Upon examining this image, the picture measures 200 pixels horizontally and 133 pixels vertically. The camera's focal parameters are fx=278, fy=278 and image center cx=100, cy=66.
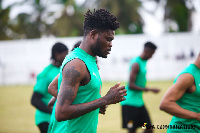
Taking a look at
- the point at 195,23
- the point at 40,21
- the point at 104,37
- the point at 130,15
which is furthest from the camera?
the point at 40,21

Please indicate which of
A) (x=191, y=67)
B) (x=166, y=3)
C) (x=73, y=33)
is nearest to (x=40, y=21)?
(x=73, y=33)

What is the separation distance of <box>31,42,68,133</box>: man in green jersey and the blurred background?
3.68 metres

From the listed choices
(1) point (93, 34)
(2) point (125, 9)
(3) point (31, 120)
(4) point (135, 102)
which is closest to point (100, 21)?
(1) point (93, 34)

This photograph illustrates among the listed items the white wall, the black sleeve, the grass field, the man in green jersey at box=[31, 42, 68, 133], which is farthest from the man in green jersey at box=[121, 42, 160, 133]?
the white wall

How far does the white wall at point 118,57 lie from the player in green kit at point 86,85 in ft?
60.9

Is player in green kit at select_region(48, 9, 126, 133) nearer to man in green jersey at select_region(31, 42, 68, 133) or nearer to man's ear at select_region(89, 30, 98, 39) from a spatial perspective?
man's ear at select_region(89, 30, 98, 39)

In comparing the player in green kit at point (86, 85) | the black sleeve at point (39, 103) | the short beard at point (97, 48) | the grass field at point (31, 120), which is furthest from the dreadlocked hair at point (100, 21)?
the grass field at point (31, 120)

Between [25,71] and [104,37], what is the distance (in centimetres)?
2390

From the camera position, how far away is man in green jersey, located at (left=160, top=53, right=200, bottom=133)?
3209mm

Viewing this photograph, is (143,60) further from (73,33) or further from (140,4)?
(73,33)

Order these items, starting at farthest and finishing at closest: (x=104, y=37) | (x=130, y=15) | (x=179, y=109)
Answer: (x=130, y=15)
(x=179, y=109)
(x=104, y=37)

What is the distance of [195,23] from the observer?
116 feet

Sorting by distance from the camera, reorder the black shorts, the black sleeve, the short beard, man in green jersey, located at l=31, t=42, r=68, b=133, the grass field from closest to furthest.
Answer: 1. the short beard
2. the black sleeve
3. man in green jersey, located at l=31, t=42, r=68, b=133
4. the black shorts
5. the grass field

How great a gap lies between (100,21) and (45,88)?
2353 mm
